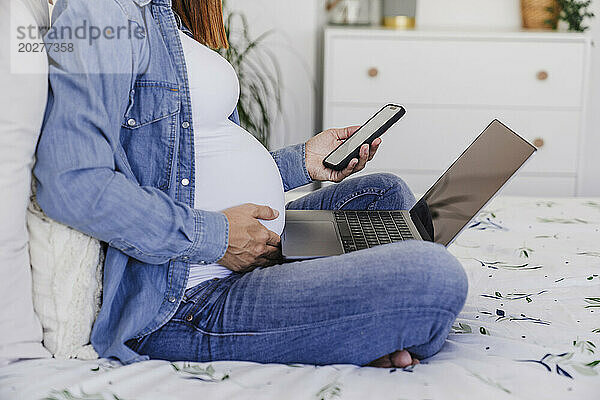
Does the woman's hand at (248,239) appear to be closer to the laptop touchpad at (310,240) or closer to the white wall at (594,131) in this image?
the laptop touchpad at (310,240)

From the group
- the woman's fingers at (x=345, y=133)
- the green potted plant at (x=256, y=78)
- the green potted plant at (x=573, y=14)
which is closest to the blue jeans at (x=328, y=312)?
the woman's fingers at (x=345, y=133)

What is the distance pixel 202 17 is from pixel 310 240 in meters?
0.44

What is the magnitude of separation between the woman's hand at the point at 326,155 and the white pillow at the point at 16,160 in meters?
0.66

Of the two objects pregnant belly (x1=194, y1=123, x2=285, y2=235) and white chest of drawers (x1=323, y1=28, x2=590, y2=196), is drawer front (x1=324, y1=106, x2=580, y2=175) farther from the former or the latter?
pregnant belly (x1=194, y1=123, x2=285, y2=235)

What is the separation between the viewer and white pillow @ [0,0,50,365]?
93 cm

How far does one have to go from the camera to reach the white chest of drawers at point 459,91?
2809 millimetres

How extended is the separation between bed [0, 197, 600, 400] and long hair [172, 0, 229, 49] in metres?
0.60

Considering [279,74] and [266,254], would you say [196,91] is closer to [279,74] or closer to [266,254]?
[266,254]

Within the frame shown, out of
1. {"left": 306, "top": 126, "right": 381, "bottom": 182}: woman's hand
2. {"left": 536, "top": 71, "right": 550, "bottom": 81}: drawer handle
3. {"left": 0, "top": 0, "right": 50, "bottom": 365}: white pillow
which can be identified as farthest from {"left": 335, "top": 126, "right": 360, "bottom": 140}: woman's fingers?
{"left": 536, "top": 71, "right": 550, "bottom": 81}: drawer handle

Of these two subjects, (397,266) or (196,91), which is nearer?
(397,266)

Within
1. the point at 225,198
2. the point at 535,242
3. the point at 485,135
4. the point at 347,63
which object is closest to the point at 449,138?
the point at 347,63

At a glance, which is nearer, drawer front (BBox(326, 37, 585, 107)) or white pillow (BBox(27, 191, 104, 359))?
white pillow (BBox(27, 191, 104, 359))

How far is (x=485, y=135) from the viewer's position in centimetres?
134

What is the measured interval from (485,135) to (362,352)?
53 cm
